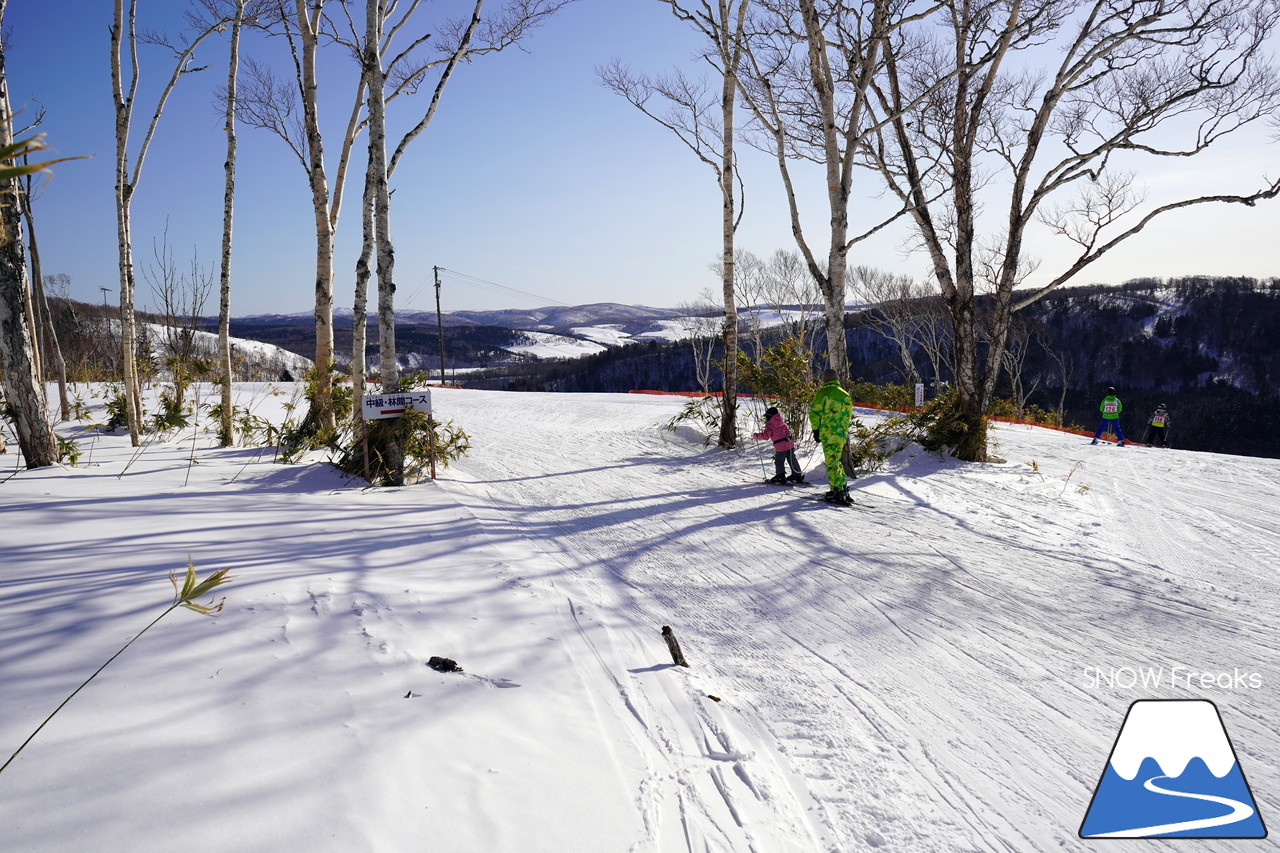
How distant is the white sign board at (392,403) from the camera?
7.98m

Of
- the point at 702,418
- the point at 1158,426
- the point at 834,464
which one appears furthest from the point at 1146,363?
the point at 834,464

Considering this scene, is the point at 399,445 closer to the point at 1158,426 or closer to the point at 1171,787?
the point at 1171,787

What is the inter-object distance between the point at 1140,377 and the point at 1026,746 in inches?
4464

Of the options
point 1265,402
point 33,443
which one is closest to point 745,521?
point 33,443

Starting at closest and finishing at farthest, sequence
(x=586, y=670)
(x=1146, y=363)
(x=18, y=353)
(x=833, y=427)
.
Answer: (x=586, y=670) < (x=18, y=353) < (x=833, y=427) < (x=1146, y=363)

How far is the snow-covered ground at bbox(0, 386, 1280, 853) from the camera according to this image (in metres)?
2.11

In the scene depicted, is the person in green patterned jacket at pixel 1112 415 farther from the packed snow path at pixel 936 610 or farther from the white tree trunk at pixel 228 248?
the white tree trunk at pixel 228 248

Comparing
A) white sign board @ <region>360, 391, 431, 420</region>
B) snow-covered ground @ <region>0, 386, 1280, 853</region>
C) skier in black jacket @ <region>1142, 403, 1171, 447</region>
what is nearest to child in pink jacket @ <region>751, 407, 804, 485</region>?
snow-covered ground @ <region>0, 386, 1280, 853</region>

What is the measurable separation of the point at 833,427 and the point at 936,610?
362cm

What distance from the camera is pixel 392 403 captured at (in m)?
8.09

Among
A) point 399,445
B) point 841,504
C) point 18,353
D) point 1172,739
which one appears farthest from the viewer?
point 399,445

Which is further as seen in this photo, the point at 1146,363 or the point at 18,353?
the point at 1146,363

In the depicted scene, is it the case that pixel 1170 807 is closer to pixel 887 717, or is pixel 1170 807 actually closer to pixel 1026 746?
pixel 1026 746

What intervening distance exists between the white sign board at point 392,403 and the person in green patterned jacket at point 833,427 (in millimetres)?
5096
